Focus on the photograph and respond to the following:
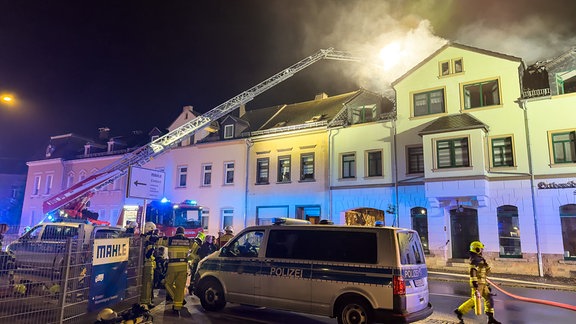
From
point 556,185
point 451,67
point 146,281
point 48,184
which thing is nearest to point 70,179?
point 48,184

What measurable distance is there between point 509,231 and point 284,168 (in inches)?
512

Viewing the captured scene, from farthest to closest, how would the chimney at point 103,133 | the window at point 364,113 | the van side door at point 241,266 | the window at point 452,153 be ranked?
1. the chimney at point 103,133
2. the window at point 364,113
3. the window at point 452,153
4. the van side door at point 241,266

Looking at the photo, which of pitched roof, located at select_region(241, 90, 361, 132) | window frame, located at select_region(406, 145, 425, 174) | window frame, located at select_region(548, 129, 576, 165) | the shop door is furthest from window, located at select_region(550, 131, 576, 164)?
pitched roof, located at select_region(241, 90, 361, 132)

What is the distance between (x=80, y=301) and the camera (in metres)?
6.39

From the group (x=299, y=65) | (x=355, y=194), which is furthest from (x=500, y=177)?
(x=299, y=65)

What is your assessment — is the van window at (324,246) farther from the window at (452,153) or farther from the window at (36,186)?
the window at (36,186)

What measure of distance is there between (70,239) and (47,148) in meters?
36.8

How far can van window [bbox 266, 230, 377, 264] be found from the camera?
7379mm

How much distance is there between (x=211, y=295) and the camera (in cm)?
887

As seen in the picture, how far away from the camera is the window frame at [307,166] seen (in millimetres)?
23750

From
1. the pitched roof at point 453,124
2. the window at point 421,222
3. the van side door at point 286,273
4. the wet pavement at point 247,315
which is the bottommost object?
the wet pavement at point 247,315

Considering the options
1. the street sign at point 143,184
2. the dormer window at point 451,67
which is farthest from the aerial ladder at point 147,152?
the dormer window at point 451,67

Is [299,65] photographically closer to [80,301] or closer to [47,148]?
[80,301]

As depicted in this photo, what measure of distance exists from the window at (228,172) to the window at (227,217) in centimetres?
202
